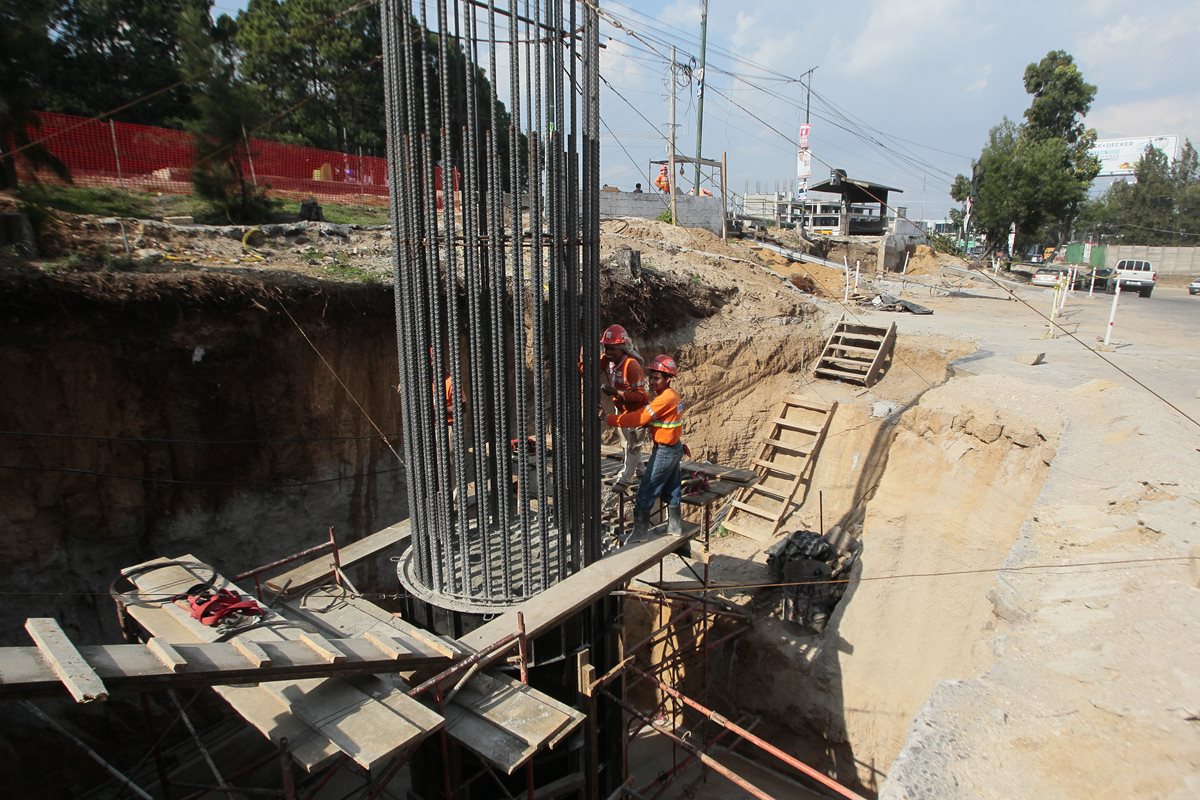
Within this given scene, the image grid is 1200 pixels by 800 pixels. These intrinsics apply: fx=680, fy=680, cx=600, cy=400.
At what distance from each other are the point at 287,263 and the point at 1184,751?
11846mm

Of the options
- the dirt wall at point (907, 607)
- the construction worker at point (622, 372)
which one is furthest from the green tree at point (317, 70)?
the dirt wall at point (907, 607)

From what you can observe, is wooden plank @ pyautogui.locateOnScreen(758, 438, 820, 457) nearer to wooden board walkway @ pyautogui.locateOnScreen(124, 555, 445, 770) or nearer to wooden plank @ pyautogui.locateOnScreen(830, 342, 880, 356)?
wooden plank @ pyautogui.locateOnScreen(830, 342, 880, 356)

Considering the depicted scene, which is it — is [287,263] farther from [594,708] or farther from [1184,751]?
[1184,751]

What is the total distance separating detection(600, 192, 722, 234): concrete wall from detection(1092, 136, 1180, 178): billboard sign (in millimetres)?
65552

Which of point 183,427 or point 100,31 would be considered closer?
point 183,427

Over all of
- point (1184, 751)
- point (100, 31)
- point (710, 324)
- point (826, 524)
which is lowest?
point (826, 524)

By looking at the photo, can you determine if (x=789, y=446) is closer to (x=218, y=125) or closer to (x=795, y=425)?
(x=795, y=425)

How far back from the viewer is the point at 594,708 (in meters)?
6.40

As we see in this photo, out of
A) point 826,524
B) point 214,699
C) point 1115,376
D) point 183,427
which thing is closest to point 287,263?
point 183,427

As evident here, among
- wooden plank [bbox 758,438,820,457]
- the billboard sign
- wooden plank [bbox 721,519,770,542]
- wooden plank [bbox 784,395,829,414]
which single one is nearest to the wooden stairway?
wooden plank [bbox 784,395,829,414]

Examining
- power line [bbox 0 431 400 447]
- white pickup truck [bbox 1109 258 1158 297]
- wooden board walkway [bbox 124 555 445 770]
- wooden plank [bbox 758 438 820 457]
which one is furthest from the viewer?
white pickup truck [bbox 1109 258 1158 297]

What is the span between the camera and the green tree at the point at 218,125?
12.8 metres

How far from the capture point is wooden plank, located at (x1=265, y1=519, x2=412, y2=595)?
6.44 m

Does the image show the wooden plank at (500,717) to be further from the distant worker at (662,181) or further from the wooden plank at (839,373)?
the distant worker at (662,181)
